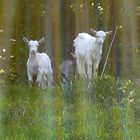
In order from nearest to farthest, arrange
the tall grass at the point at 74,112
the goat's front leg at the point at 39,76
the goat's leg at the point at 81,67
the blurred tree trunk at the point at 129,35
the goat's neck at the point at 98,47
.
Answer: the tall grass at the point at 74,112 < the goat's front leg at the point at 39,76 < the goat's neck at the point at 98,47 < the goat's leg at the point at 81,67 < the blurred tree trunk at the point at 129,35

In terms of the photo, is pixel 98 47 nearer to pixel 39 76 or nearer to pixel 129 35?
pixel 39 76

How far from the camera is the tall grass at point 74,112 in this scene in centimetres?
565

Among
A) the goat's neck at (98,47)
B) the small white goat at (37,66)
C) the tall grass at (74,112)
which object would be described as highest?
the goat's neck at (98,47)

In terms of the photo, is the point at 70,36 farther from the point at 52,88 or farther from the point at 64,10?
the point at 52,88

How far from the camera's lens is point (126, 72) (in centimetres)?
1207

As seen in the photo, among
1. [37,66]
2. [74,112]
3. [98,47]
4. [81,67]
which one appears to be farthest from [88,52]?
[74,112]

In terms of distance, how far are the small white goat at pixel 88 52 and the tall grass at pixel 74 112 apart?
2137mm

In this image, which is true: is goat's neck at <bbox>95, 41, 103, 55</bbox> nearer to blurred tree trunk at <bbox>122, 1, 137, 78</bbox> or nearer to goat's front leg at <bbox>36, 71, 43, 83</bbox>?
goat's front leg at <bbox>36, 71, 43, 83</bbox>

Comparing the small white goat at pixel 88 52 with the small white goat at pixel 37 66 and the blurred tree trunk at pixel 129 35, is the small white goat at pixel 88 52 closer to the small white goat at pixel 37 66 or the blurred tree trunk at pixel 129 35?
the small white goat at pixel 37 66

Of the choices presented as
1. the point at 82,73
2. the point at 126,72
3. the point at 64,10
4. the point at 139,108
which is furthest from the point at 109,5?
the point at 139,108

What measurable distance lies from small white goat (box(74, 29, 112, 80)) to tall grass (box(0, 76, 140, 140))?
7.01 ft

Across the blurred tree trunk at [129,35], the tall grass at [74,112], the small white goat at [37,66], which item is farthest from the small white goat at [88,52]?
the tall grass at [74,112]

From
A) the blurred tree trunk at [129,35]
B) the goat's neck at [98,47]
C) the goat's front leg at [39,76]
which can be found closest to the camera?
the goat's front leg at [39,76]

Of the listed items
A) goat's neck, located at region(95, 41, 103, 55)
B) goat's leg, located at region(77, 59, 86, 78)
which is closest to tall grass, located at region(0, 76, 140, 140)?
goat's neck, located at region(95, 41, 103, 55)
